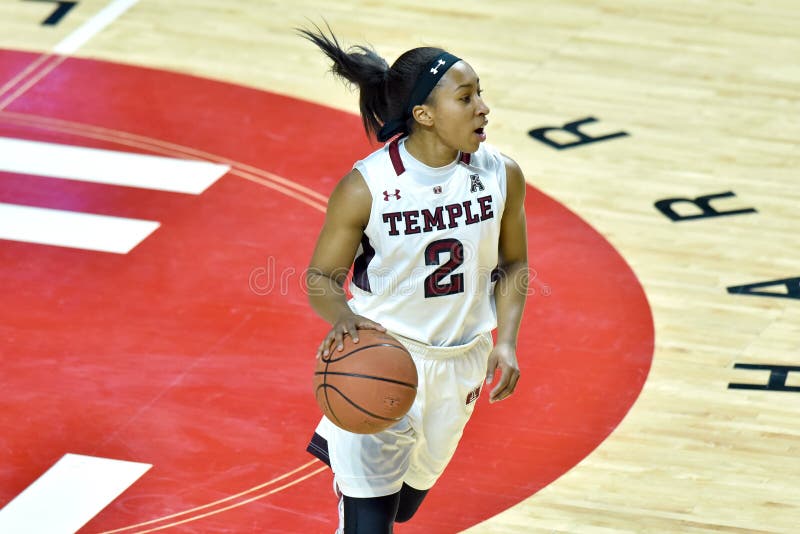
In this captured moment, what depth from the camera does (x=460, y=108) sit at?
5.07m

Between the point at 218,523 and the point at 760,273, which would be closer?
the point at 218,523

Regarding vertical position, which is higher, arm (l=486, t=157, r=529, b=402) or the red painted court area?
arm (l=486, t=157, r=529, b=402)

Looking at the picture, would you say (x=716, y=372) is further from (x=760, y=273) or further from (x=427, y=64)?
(x=427, y=64)

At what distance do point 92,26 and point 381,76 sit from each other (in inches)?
290

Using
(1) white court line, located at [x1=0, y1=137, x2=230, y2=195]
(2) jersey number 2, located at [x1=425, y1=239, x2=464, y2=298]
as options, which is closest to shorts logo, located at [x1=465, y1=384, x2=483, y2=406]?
(2) jersey number 2, located at [x1=425, y1=239, x2=464, y2=298]

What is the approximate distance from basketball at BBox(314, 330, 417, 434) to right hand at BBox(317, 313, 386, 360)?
0.06 feet

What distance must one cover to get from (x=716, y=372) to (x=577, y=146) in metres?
2.97

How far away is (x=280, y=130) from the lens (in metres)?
10.4

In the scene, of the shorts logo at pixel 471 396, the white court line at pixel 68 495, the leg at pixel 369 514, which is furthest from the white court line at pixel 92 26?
the leg at pixel 369 514

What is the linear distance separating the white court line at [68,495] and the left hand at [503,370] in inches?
86.4

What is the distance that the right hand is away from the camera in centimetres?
502

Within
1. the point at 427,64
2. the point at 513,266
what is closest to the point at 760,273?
the point at 513,266

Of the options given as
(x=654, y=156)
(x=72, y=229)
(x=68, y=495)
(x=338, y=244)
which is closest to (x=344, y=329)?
(x=338, y=244)

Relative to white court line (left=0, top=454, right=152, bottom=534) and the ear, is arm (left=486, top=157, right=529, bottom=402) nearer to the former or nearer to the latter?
the ear
